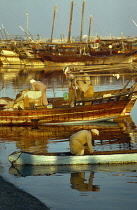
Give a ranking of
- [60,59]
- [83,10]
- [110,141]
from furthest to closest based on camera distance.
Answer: [83,10] → [60,59] → [110,141]

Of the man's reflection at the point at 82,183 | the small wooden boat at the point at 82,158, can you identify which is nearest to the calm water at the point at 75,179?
the man's reflection at the point at 82,183

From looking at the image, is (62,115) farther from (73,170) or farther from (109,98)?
(73,170)

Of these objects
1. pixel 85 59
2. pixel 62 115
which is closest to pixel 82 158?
pixel 62 115

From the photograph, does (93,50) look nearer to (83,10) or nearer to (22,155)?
(83,10)

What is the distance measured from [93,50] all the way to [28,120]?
59843mm

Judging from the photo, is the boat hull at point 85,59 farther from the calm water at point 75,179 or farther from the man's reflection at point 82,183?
the man's reflection at point 82,183

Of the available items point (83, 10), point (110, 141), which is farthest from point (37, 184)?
point (83, 10)

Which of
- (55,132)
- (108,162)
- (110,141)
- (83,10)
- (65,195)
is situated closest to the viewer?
(65,195)

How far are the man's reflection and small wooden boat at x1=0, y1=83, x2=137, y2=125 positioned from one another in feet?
31.7

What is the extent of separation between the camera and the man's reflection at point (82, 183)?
14.0 meters

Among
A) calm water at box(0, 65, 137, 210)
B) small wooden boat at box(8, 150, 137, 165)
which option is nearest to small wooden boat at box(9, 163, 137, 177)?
calm water at box(0, 65, 137, 210)

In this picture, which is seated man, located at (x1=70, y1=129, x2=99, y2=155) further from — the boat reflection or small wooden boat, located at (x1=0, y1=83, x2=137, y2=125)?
small wooden boat, located at (x1=0, y1=83, x2=137, y2=125)

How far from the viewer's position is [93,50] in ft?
275

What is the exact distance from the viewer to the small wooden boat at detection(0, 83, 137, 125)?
81.5 ft
